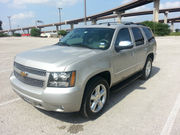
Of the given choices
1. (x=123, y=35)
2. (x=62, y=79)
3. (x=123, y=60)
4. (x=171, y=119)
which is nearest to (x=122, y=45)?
(x=123, y=60)

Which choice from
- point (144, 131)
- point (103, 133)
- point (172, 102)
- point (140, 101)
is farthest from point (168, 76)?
point (103, 133)

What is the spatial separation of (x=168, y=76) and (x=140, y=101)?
8.80ft

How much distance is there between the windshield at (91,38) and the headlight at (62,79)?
3.84ft

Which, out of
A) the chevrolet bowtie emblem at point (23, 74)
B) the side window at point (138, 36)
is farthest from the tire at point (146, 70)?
the chevrolet bowtie emblem at point (23, 74)

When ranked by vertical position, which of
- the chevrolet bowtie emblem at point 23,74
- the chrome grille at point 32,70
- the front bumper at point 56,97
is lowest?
the front bumper at point 56,97

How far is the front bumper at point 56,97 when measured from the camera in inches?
94.2

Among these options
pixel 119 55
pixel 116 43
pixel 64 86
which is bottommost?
pixel 64 86

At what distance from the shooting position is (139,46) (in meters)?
4.43

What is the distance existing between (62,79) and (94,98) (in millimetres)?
884

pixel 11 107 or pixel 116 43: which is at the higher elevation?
pixel 116 43

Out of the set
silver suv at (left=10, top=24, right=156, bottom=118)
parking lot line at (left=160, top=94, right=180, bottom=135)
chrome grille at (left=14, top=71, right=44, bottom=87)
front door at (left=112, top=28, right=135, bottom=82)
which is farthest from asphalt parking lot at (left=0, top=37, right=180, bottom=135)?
chrome grille at (left=14, top=71, right=44, bottom=87)

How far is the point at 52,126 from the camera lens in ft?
9.12

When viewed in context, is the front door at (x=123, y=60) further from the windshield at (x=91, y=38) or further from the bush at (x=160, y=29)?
the bush at (x=160, y=29)

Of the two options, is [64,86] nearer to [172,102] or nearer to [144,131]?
[144,131]
